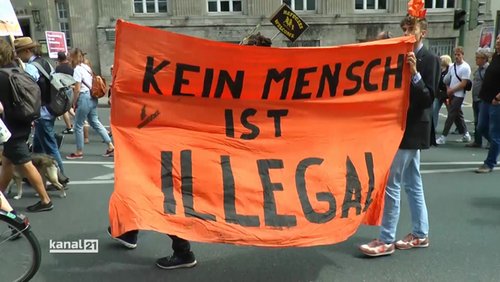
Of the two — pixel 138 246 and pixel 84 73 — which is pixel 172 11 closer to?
pixel 84 73

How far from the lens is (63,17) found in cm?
2242

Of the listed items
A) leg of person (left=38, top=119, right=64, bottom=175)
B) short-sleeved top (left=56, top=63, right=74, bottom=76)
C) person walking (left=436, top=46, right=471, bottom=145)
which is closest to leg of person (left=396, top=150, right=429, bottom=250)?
leg of person (left=38, top=119, right=64, bottom=175)

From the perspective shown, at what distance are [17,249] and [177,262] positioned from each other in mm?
Answer: 1145

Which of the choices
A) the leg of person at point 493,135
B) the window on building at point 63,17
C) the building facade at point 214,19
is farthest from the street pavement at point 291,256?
the window on building at point 63,17

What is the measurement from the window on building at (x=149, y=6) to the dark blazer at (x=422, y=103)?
19.9 meters

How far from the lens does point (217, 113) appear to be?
3.38 m

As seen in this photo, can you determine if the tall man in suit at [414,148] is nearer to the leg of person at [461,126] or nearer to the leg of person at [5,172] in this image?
the leg of person at [5,172]

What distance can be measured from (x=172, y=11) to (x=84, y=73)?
14.5 m

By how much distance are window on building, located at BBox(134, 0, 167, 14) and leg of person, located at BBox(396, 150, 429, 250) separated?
1991cm

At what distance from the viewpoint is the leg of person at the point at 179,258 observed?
3.57m

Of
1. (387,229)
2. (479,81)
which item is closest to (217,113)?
(387,229)

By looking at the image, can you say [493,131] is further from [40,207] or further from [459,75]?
[40,207]

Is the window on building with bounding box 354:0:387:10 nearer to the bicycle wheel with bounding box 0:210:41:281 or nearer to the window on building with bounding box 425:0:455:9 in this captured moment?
the window on building with bounding box 425:0:455:9

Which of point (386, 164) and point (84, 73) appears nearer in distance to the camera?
point (386, 164)
